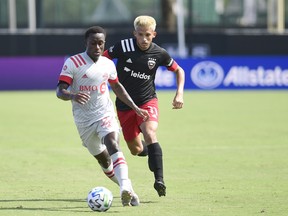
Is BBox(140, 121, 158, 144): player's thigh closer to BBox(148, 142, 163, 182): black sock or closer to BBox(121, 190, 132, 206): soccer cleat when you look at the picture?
BBox(148, 142, 163, 182): black sock

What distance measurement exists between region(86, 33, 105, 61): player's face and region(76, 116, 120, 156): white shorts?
0.73 metres

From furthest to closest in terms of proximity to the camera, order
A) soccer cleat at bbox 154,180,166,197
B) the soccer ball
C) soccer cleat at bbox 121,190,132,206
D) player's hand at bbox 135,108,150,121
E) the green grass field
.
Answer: player's hand at bbox 135,108,150,121, soccer cleat at bbox 154,180,166,197, the green grass field, soccer cleat at bbox 121,190,132,206, the soccer ball

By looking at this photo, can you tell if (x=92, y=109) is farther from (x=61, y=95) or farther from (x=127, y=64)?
(x=127, y=64)

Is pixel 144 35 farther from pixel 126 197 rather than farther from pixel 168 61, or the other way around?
pixel 126 197

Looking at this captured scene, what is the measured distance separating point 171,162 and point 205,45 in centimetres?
2741

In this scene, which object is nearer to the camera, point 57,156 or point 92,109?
point 92,109

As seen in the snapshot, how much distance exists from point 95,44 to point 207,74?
24224mm

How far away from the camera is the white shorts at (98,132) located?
32.4ft

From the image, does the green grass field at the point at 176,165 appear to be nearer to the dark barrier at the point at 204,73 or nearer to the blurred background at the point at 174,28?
the dark barrier at the point at 204,73

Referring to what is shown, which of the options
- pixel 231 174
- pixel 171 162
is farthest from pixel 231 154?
pixel 231 174

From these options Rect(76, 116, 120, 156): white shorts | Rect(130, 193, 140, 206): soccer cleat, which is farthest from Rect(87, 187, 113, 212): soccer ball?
Rect(76, 116, 120, 156): white shorts

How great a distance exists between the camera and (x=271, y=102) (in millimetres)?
27969

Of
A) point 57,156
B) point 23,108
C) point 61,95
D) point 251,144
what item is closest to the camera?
point 61,95

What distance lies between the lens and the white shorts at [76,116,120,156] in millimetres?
9867
